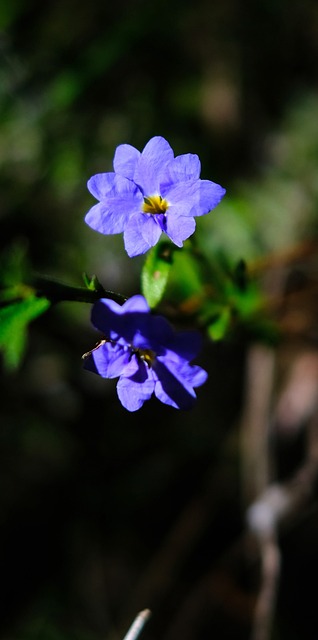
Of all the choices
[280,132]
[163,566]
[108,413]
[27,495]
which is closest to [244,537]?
[163,566]

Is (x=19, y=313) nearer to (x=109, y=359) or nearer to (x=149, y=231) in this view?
(x=109, y=359)

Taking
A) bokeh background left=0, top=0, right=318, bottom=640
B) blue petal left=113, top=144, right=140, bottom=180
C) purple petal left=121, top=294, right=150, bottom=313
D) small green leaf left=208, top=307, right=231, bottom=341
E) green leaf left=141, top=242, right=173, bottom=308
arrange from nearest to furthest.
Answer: purple petal left=121, top=294, right=150, bottom=313
blue petal left=113, top=144, right=140, bottom=180
green leaf left=141, top=242, right=173, bottom=308
small green leaf left=208, top=307, right=231, bottom=341
bokeh background left=0, top=0, right=318, bottom=640

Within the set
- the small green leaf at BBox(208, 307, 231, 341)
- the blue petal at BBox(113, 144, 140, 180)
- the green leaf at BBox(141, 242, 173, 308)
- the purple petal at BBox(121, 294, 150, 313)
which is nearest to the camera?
the purple petal at BBox(121, 294, 150, 313)

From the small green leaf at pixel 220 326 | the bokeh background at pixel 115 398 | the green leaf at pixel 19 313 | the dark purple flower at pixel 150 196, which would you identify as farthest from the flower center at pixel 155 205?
the bokeh background at pixel 115 398

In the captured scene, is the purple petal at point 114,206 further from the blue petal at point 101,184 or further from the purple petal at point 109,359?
the purple petal at point 109,359

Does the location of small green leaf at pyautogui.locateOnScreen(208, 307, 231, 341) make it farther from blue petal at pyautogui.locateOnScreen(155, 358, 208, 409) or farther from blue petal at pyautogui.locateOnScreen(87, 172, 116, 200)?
blue petal at pyautogui.locateOnScreen(87, 172, 116, 200)

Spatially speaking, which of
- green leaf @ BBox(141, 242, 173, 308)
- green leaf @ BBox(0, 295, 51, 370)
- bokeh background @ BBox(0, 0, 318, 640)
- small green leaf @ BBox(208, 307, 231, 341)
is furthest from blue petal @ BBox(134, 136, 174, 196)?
bokeh background @ BBox(0, 0, 318, 640)

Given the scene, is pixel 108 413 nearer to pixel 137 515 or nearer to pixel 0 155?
pixel 137 515

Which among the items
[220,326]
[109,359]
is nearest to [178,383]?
[109,359]
